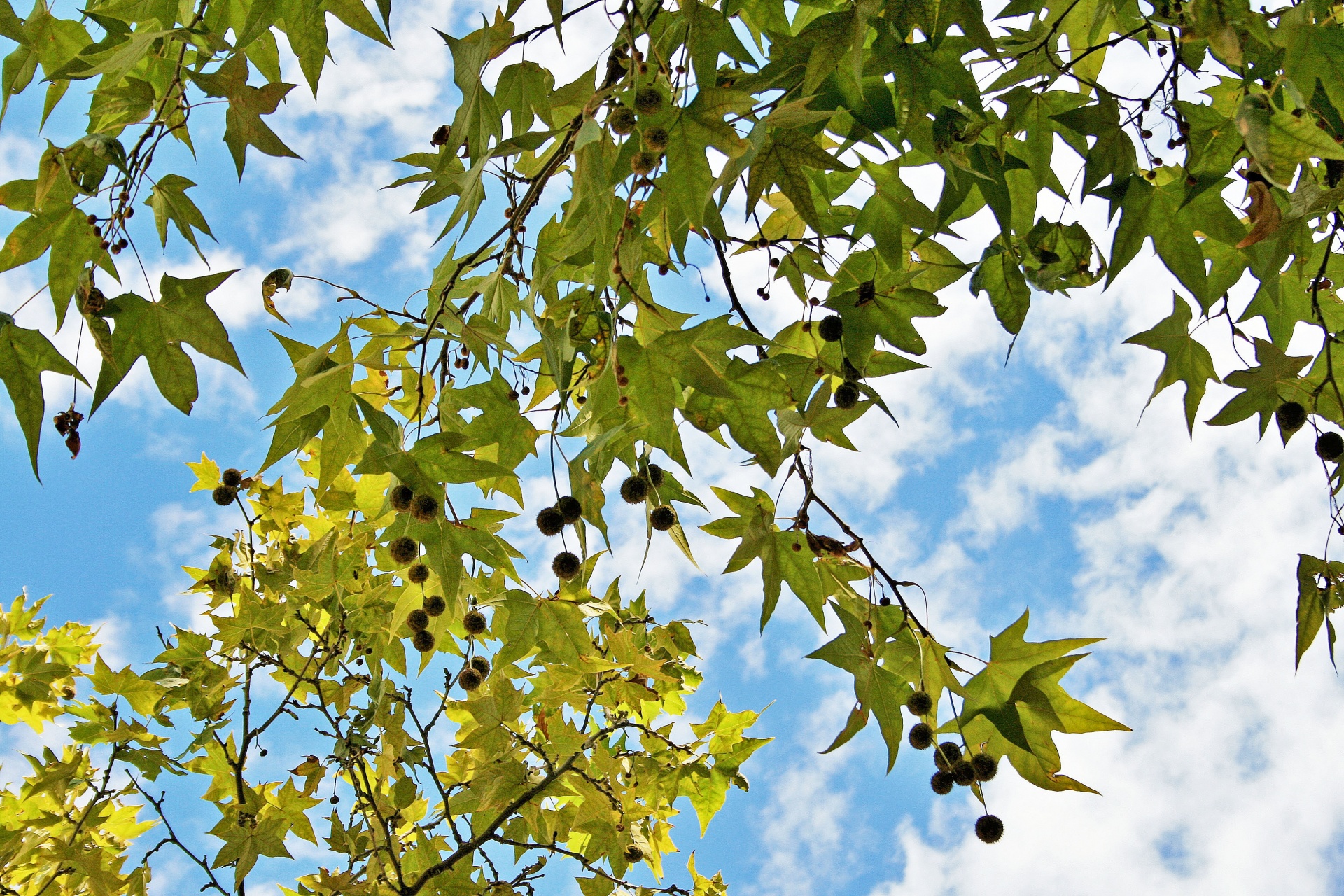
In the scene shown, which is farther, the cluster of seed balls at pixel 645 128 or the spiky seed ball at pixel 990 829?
the spiky seed ball at pixel 990 829

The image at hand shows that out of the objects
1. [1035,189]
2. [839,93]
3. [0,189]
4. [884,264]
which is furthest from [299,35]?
[1035,189]

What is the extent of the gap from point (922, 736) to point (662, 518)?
2.65 feet

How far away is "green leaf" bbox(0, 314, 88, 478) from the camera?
1.57 m

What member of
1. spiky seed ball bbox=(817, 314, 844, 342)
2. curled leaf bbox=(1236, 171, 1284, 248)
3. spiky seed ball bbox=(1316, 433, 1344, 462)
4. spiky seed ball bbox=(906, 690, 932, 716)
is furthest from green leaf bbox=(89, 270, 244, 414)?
spiky seed ball bbox=(1316, 433, 1344, 462)

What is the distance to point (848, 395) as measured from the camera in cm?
194

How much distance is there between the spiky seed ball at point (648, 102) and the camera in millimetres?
1522

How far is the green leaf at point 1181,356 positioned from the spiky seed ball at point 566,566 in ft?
4.39

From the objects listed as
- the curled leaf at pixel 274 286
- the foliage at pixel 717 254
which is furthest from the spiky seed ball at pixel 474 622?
the curled leaf at pixel 274 286

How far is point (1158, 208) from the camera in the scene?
1.75m

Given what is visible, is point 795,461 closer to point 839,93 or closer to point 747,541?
point 747,541

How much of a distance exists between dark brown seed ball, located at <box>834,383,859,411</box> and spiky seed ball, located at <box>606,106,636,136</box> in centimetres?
73

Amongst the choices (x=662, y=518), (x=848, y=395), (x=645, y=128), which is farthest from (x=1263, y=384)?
(x=645, y=128)

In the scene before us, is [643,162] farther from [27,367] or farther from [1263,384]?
[1263,384]

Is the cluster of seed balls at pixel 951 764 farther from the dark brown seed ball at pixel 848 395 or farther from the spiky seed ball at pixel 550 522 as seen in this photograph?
the spiky seed ball at pixel 550 522
